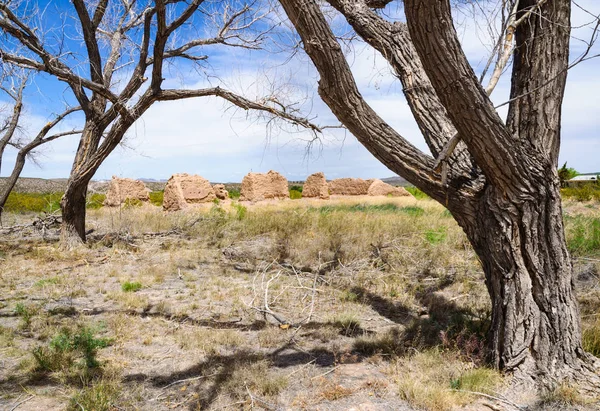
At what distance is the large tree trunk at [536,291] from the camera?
3.17m

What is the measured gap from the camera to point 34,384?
10.7 feet

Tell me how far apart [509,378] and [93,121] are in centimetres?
820

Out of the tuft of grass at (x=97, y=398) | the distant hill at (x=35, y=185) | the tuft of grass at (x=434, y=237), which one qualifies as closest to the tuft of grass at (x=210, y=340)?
the tuft of grass at (x=97, y=398)

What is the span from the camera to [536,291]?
3.27 metres

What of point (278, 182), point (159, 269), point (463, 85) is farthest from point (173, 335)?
point (278, 182)

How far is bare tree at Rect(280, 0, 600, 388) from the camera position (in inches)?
121

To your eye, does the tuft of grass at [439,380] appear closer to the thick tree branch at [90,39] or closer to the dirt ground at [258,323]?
the dirt ground at [258,323]

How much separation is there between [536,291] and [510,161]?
0.96 metres

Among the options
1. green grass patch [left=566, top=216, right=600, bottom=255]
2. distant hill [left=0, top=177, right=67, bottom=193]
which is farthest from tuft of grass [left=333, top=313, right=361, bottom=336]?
distant hill [left=0, top=177, right=67, bottom=193]

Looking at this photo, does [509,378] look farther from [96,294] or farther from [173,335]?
[96,294]

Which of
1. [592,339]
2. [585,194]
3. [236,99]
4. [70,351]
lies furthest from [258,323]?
[585,194]

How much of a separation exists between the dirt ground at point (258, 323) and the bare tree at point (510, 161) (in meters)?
0.37

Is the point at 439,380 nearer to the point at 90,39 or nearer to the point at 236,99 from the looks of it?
the point at 236,99

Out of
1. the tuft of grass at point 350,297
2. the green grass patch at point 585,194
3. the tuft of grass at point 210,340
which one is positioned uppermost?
the green grass patch at point 585,194
